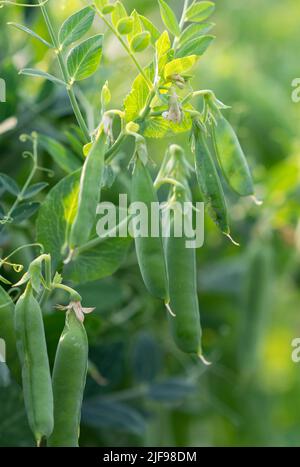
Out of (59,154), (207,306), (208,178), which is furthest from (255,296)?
(208,178)

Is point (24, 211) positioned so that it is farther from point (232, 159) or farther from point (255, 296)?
point (255, 296)

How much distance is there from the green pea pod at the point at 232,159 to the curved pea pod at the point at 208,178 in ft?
0.05

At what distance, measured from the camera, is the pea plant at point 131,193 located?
514 mm

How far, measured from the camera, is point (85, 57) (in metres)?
0.59

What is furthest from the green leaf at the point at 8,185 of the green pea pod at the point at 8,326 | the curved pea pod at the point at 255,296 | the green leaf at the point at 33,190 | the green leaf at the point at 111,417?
the curved pea pod at the point at 255,296

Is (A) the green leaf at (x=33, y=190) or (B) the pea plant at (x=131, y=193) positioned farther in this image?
(A) the green leaf at (x=33, y=190)

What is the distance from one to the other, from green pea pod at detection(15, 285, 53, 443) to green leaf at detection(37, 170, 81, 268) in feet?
0.33

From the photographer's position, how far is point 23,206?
0.63m

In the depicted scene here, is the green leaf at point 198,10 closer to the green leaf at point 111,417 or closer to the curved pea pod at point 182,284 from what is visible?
the curved pea pod at point 182,284

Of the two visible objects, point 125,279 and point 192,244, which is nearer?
point 192,244

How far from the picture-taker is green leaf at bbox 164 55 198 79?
54 centimetres

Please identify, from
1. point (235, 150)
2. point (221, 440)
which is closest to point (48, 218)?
point (235, 150)
